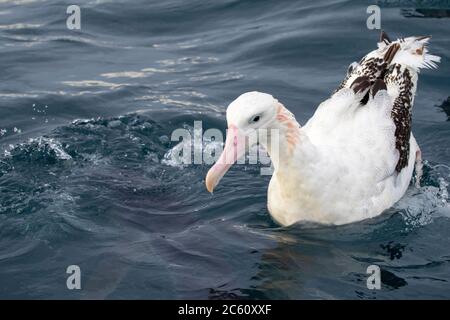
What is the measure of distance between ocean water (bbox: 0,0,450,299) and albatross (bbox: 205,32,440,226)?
20cm

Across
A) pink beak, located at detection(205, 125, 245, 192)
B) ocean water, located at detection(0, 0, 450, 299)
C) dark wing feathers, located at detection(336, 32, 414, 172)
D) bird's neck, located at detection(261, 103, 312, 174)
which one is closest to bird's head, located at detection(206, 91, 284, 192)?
pink beak, located at detection(205, 125, 245, 192)

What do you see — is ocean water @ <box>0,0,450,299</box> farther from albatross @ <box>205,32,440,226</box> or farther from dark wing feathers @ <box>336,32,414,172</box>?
dark wing feathers @ <box>336,32,414,172</box>

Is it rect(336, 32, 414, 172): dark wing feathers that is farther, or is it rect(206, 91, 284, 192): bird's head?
rect(336, 32, 414, 172): dark wing feathers

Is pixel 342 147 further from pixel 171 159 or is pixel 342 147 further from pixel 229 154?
pixel 171 159

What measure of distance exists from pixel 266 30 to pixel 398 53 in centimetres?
398

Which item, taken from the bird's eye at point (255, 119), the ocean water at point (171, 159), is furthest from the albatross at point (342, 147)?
the ocean water at point (171, 159)

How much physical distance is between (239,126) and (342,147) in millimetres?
1234

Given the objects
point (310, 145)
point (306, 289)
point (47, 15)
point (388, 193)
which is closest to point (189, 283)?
point (306, 289)

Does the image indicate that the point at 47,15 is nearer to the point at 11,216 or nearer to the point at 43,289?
the point at 11,216

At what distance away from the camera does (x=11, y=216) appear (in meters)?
7.58

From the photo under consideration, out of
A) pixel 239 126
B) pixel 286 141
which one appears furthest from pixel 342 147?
pixel 239 126

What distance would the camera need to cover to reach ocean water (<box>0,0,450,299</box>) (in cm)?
689

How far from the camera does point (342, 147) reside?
7590mm

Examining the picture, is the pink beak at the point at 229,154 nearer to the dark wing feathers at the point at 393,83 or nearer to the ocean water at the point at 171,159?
the ocean water at the point at 171,159
